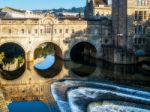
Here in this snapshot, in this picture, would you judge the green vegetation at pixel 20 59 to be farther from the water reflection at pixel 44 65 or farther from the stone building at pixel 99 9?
the stone building at pixel 99 9

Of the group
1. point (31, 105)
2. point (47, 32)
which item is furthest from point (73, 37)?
point (31, 105)

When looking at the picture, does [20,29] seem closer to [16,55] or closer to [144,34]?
[16,55]

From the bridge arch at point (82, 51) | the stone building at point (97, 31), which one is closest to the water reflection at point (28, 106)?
the stone building at point (97, 31)

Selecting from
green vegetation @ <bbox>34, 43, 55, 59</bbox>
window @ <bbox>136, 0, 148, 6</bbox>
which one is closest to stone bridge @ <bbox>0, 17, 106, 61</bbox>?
window @ <bbox>136, 0, 148, 6</bbox>

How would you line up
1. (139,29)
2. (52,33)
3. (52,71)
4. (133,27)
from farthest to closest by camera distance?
(52,33) → (139,29) → (133,27) → (52,71)

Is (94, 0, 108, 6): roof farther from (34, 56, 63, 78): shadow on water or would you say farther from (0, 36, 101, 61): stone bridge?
(34, 56, 63, 78): shadow on water

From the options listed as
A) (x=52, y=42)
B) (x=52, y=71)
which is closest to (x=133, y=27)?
(x=52, y=42)

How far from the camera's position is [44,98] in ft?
157

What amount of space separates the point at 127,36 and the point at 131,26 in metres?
1.79

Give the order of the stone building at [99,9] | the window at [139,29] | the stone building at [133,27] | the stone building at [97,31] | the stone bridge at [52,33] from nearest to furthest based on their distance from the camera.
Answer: the stone building at [133,27]
the stone building at [97,31]
the window at [139,29]
the stone bridge at [52,33]
the stone building at [99,9]

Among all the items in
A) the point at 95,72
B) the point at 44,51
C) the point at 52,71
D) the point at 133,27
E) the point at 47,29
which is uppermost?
the point at 133,27

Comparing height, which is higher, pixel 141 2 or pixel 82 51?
pixel 141 2

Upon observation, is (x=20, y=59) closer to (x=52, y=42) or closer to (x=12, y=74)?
(x=52, y=42)

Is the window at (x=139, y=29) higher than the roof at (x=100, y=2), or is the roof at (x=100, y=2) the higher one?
the roof at (x=100, y=2)
